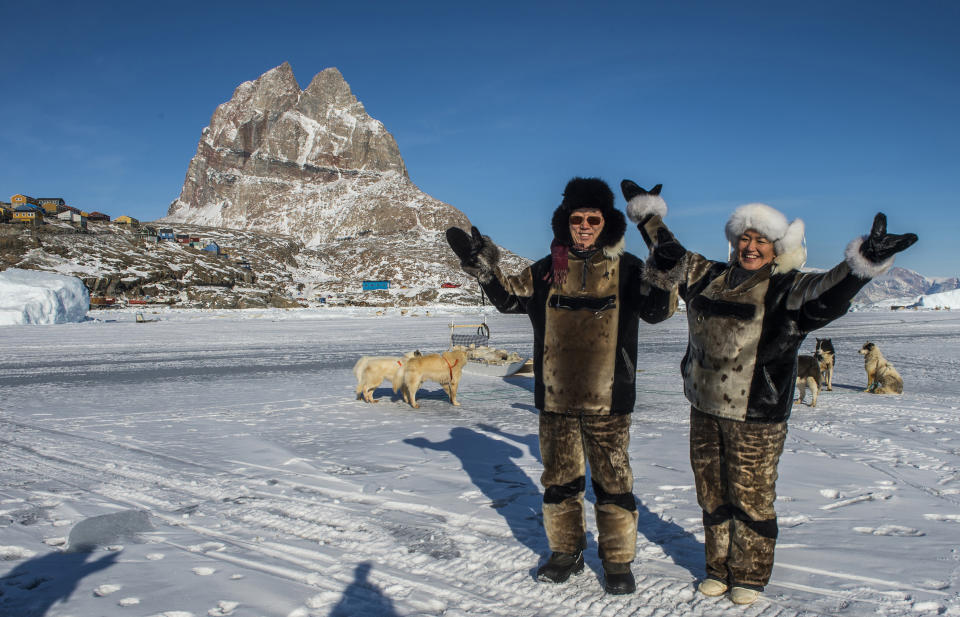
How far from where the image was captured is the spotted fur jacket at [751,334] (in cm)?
265

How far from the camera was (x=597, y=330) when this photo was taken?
2898 mm

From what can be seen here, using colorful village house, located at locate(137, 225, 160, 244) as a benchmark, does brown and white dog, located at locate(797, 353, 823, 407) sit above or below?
below

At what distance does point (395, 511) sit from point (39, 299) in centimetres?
3692

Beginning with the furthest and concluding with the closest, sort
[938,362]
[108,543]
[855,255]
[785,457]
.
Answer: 1. [938,362]
2. [785,457]
3. [108,543]
4. [855,255]

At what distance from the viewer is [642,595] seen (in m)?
2.88

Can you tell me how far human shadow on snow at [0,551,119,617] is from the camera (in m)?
2.74

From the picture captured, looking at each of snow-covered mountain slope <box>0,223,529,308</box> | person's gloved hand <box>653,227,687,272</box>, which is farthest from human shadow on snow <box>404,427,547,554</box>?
snow-covered mountain slope <box>0,223,529,308</box>

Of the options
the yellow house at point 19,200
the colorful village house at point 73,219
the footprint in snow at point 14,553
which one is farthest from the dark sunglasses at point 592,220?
the yellow house at point 19,200

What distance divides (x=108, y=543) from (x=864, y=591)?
4.26 metres

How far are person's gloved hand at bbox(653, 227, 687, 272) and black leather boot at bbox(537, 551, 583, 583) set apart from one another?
1.61m

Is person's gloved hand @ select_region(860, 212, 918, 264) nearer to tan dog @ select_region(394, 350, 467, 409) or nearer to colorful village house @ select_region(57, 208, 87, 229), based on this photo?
tan dog @ select_region(394, 350, 467, 409)

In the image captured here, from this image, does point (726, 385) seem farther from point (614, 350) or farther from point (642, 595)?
point (642, 595)

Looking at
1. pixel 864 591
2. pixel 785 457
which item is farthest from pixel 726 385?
pixel 785 457

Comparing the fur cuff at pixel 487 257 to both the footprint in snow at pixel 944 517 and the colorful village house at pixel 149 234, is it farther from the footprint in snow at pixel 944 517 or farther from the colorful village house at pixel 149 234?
the colorful village house at pixel 149 234
